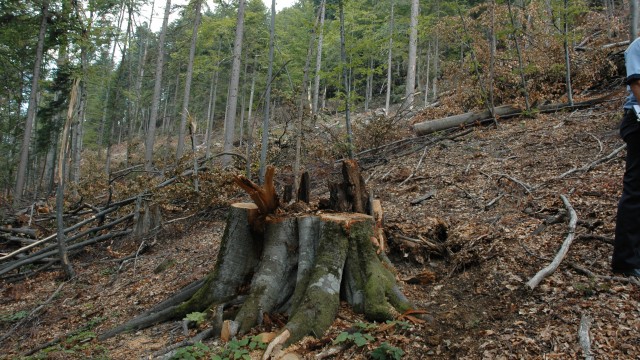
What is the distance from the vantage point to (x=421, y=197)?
652 cm

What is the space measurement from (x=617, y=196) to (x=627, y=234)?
1733 millimetres

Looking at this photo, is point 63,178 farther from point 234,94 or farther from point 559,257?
point 234,94

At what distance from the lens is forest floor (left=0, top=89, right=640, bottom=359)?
9.70 feet

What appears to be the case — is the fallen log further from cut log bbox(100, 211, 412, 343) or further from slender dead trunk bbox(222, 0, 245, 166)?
slender dead trunk bbox(222, 0, 245, 166)

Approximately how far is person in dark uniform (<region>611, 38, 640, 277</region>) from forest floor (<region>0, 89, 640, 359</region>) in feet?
0.62

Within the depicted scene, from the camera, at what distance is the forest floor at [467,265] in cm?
296

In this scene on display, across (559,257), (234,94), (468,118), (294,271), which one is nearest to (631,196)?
(559,257)

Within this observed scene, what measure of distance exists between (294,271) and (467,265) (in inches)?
75.9

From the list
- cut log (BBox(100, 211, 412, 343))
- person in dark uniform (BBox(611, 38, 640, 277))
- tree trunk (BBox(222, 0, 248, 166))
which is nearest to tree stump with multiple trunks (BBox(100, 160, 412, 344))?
cut log (BBox(100, 211, 412, 343))

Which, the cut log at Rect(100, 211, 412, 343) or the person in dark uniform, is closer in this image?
the person in dark uniform

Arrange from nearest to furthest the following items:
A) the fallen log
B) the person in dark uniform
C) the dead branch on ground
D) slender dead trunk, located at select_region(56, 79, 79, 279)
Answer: the person in dark uniform < the dead branch on ground < slender dead trunk, located at select_region(56, 79, 79, 279) < the fallen log

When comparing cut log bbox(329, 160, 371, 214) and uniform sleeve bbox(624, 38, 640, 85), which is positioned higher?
uniform sleeve bbox(624, 38, 640, 85)

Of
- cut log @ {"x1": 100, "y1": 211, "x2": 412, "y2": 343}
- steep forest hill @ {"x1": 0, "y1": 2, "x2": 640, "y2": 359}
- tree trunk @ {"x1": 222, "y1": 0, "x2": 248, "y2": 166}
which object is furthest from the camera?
tree trunk @ {"x1": 222, "y1": 0, "x2": 248, "y2": 166}

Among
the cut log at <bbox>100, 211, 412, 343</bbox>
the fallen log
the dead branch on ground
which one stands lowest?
the cut log at <bbox>100, 211, 412, 343</bbox>
